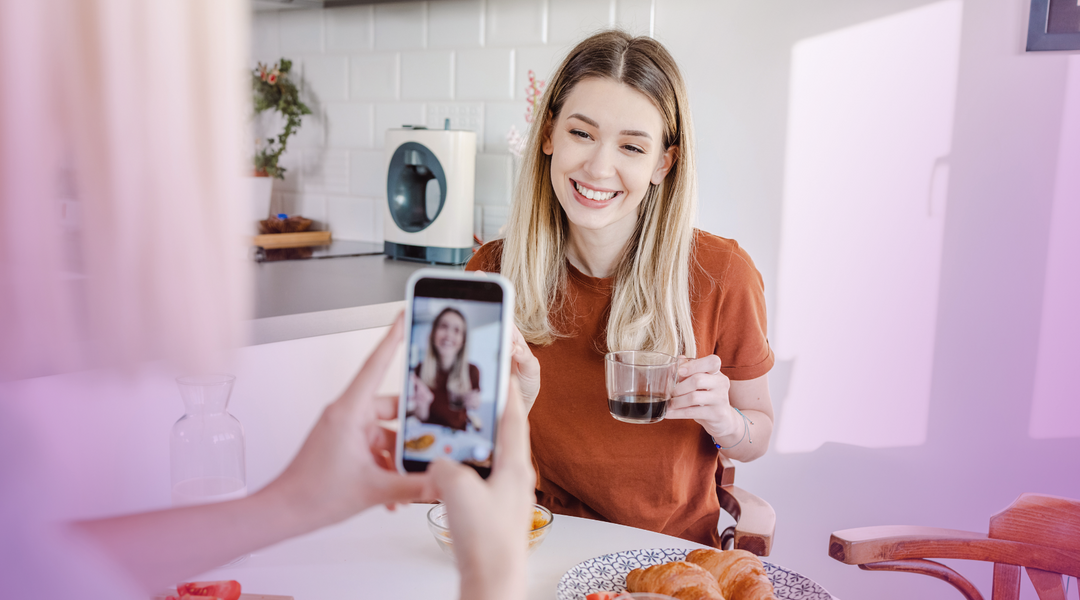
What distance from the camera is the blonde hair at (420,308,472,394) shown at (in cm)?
68

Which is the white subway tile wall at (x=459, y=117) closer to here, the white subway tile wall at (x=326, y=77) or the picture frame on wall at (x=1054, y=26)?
the white subway tile wall at (x=326, y=77)

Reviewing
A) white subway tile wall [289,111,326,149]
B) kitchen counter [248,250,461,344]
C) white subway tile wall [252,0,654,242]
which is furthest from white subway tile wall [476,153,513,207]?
white subway tile wall [289,111,326,149]

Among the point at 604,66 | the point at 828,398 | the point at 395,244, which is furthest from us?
the point at 395,244

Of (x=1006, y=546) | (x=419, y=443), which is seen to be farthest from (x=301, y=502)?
(x=1006, y=546)

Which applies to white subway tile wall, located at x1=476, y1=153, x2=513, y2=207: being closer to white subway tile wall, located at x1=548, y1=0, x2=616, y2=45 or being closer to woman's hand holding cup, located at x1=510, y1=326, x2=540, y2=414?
white subway tile wall, located at x1=548, y1=0, x2=616, y2=45

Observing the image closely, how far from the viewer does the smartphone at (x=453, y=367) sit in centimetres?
67

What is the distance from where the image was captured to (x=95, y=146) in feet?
1.03

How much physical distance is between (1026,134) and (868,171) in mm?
336

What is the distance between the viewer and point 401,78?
8.55ft

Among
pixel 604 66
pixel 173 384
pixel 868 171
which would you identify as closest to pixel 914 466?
pixel 868 171

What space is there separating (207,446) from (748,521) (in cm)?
82

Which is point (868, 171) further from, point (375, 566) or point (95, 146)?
point (95, 146)

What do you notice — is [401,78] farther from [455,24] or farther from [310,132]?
[310,132]

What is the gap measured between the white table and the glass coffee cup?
17 cm
